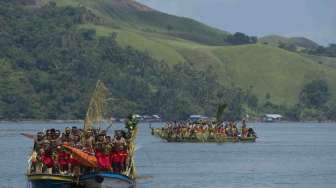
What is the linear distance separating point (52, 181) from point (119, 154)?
17.4 ft

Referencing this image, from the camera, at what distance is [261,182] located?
81.8 meters

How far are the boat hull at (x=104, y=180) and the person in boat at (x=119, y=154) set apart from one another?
57.8 inches

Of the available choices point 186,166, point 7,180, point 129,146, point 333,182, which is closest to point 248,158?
point 186,166

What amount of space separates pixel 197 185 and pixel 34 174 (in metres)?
19.0

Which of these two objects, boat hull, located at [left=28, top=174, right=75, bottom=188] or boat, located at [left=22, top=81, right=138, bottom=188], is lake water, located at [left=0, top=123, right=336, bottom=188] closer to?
boat, located at [left=22, top=81, right=138, bottom=188]

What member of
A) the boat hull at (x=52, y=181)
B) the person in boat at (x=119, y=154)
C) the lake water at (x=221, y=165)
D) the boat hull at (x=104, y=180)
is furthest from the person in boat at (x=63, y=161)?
the lake water at (x=221, y=165)

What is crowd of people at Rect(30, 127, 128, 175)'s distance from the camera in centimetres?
6294

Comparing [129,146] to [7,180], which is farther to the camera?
[7,180]

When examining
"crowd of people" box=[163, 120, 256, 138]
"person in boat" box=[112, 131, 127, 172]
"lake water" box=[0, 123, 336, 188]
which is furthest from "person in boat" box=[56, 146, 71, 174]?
"crowd of people" box=[163, 120, 256, 138]

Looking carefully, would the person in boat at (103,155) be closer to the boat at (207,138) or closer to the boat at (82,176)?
the boat at (82,176)

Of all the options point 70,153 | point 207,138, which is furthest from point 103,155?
point 207,138

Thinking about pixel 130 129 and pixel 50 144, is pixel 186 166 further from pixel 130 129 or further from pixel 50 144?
pixel 50 144

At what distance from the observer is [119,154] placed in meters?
65.5

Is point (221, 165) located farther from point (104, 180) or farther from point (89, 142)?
point (104, 180)
